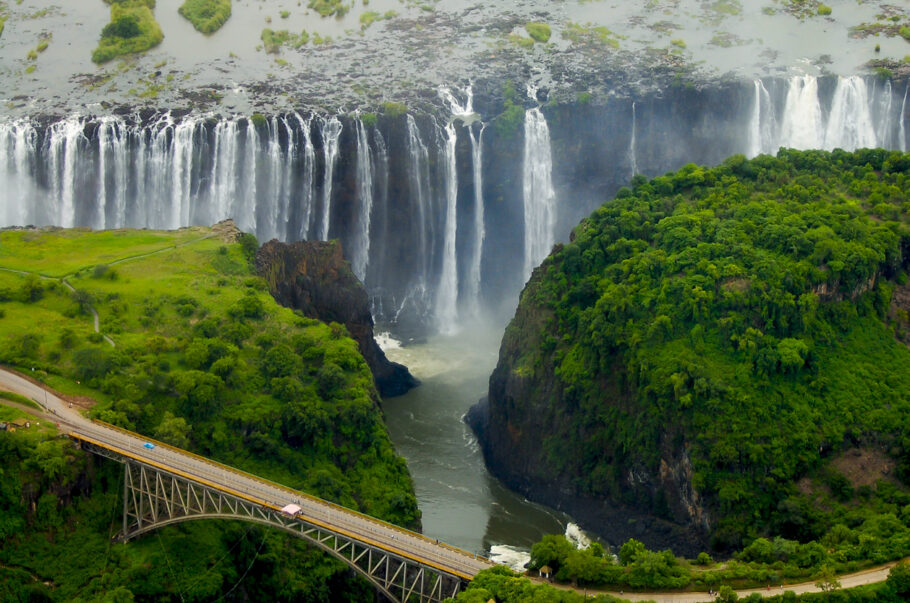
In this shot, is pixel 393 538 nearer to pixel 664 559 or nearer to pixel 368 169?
pixel 664 559

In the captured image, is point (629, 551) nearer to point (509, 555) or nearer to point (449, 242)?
point (509, 555)

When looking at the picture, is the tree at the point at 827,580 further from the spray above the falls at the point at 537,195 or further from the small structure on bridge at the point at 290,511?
the spray above the falls at the point at 537,195

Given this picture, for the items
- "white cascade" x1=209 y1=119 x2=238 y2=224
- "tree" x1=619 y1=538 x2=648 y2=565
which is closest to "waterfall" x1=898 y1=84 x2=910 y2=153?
"white cascade" x1=209 y1=119 x2=238 y2=224

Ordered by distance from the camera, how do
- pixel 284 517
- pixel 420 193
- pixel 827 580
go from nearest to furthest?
pixel 827 580
pixel 284 517
pixel 420 193

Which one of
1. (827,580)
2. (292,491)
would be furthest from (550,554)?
(292,491)

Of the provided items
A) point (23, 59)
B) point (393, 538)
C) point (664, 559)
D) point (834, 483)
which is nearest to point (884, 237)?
point (834, 483)

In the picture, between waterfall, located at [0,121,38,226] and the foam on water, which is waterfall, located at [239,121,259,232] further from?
the foam on water
